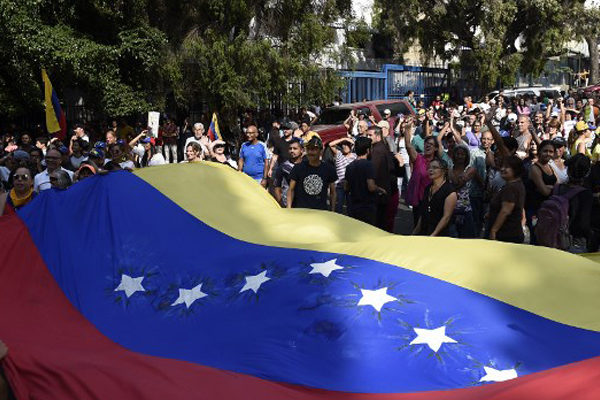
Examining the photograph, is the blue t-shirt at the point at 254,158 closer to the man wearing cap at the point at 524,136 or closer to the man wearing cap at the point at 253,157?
the man wearing cap at the point at 253,157

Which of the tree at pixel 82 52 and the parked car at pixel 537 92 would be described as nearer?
the tree at pixel 82 52

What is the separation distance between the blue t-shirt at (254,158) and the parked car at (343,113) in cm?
831

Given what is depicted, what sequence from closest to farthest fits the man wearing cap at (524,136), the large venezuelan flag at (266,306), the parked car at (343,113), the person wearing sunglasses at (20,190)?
the large venezuelan flag at (266,306)
the person wearing sunglasses at (20,190)
the man wearing cap at (524,136)
the parked car at (343,113)

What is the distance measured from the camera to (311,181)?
8.17 meters

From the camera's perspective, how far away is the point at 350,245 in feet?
18.7

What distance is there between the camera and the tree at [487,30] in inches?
1406

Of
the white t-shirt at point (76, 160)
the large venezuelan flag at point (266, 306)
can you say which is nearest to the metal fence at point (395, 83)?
the white t-shirt at point (76, 160)

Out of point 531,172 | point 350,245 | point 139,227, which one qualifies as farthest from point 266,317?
point 531,172

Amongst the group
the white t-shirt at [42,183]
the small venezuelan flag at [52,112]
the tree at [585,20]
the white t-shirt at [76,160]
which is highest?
the tree at [585,20]

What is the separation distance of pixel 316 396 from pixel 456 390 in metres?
0.74

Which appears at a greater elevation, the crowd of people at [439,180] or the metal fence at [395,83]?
the metal fence at [395,83]

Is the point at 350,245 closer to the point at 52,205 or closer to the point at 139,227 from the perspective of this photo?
the point at 139,227

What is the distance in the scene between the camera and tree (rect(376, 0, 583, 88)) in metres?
35.7

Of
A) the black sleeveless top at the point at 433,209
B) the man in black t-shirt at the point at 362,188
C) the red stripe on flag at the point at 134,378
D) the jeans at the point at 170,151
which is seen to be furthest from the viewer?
the jeans at the point at 170,151
